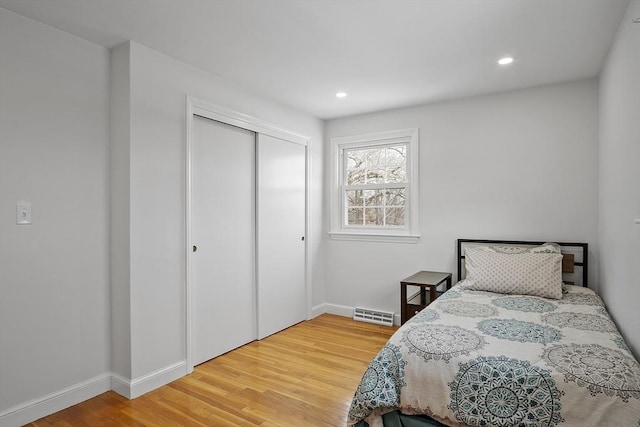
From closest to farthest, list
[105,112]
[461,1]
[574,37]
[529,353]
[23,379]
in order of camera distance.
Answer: [529,353] → [461,1] → [23,379] → [574,37] → [105,112]

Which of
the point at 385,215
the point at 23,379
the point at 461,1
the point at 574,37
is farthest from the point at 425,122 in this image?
the point at 23,379

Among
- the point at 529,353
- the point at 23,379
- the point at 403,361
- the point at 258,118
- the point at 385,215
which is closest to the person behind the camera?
the point at 529,353

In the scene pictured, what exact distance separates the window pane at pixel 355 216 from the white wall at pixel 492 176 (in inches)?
10.8

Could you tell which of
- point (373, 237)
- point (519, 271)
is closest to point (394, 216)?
point (373, 237)

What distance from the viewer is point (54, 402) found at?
2.34m

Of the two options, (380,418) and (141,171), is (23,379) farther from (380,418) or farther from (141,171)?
(380,418)

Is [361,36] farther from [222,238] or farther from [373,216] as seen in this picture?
[373,216]

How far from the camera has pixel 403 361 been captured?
1883mm

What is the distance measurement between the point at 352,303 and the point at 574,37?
3325 millimetres

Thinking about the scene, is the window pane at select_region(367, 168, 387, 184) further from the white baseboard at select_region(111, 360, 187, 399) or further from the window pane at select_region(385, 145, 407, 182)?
the white baseboard at select_region(111, 360, 187, 399)

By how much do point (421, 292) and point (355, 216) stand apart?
4.60ft

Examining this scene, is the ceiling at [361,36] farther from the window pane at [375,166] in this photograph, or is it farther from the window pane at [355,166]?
the window pane at [355,166]

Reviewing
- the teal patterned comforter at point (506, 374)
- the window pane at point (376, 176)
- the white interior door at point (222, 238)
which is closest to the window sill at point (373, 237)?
the window pane at point (376, 176)

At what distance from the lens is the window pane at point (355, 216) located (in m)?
4.53
